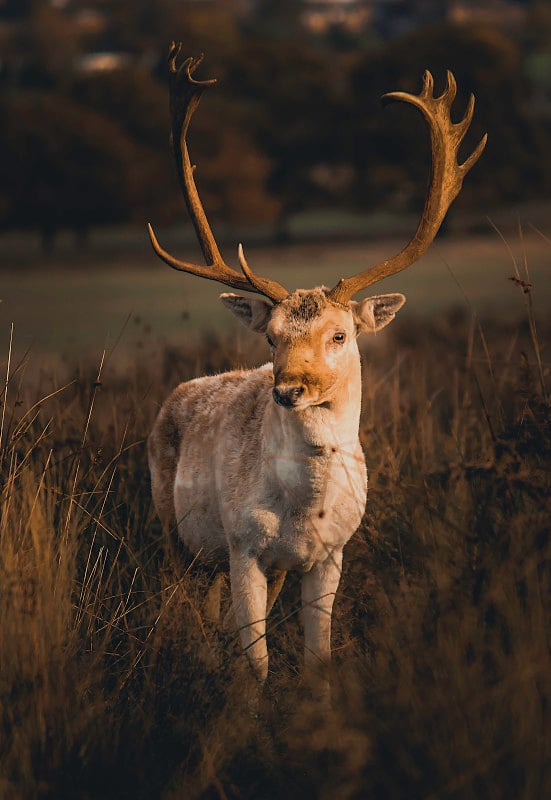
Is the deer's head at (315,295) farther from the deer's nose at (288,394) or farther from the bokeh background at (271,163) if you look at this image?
the bokeh background at (271,163)

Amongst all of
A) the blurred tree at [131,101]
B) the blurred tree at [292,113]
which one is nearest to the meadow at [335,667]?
the blurred tree at [292,113]

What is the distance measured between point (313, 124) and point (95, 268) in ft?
67.5

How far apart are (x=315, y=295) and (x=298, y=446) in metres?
0.73

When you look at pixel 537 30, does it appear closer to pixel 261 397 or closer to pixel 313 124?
pixel 313 124

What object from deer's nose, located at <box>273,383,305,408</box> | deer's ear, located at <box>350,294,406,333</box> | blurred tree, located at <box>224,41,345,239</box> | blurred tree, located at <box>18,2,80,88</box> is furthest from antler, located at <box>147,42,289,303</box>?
blurred tree, located at <box>18,2,80,88</box>

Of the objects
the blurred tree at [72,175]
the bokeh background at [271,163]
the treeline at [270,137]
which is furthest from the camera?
the treeline at [270,137]

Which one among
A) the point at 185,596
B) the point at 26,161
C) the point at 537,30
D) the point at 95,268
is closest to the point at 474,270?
the point at 95,268

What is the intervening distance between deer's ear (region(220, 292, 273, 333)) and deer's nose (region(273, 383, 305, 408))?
79 cm

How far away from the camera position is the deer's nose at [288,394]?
4.68 m

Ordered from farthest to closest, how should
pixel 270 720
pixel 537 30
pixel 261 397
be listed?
pixel 537 30 → pixel 261 397 → pixel 270 720

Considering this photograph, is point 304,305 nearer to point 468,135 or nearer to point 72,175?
point 72,175

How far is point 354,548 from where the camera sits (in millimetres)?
5984

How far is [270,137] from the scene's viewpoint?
211 ft

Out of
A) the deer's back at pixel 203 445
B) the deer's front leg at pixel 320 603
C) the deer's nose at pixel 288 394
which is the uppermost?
the deer's nose at pixel 288 394
